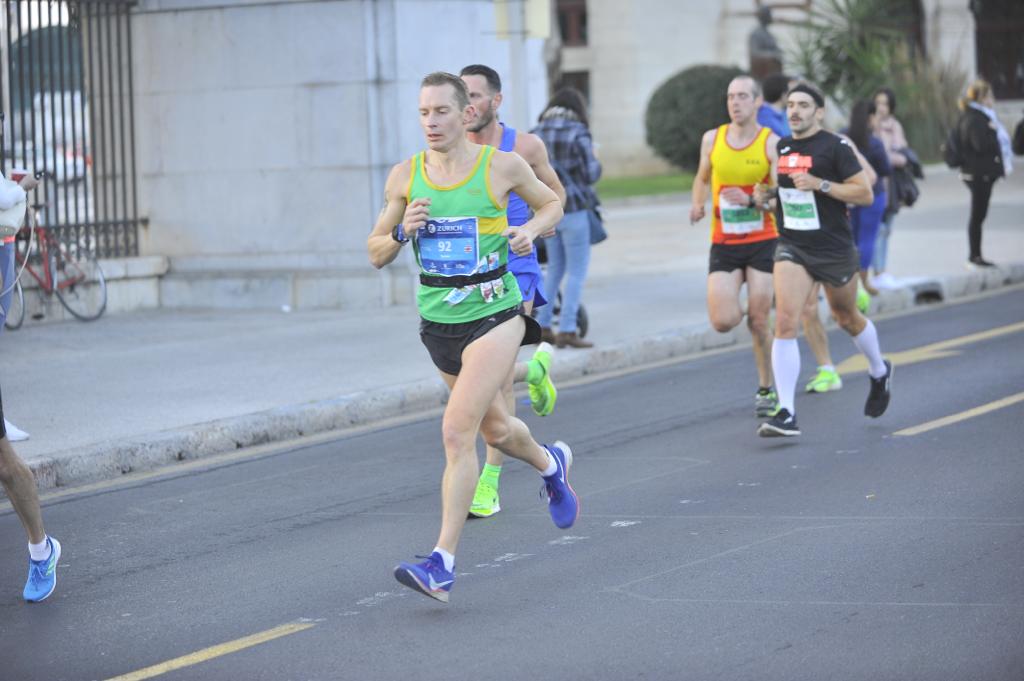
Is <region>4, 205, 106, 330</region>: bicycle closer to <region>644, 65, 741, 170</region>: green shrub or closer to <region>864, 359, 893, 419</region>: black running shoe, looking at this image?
<region>864, 359, 893, 419</region>: black running shoe

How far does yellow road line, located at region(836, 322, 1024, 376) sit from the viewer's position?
12.2 m

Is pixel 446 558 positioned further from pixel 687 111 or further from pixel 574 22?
pixel 574 22

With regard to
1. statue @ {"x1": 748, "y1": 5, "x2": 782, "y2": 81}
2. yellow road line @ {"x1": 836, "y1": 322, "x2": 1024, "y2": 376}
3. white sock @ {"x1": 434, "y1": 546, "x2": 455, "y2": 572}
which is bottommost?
white sock @ {"x1": 434, "y1": 546, "x2": 455, "y2": 572}

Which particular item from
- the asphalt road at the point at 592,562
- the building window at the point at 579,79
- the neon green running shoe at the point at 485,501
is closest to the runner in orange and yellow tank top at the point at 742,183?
the asphalt road at the point at 592,562

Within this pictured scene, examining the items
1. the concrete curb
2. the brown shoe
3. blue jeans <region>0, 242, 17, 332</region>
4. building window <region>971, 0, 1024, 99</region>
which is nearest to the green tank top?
blue jeans <region>0, 242, 17, 332</region>

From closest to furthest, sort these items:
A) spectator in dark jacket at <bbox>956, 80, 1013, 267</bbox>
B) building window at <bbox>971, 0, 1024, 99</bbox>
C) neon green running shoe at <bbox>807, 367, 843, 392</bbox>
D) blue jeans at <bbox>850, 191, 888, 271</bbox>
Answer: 1. neon green running shoe at <bbox>807, 367, 843, 392</bbox>
2. blue jeans at <bbox>850, 191, 888, 271</bbox>
3. spectator in dark jacket at <bbox>956, 80, 1013, 267</bbox>
4. building window at <bbox>971, 0, 1024, 99</bbox>

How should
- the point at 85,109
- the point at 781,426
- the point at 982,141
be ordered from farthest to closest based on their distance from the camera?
the point at 982,141
the point at 85,109
the point at 781,426

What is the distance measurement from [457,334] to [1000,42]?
41.4 m

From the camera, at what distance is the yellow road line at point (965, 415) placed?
9508mm

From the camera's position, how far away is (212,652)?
5.75m

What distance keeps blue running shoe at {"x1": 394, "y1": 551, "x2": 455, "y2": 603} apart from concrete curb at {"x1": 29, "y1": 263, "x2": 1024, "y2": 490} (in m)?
3.45

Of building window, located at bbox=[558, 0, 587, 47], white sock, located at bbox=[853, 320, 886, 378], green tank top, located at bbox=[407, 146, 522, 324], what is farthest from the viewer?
building window, located at bbox=[558, 0, 587, 47]

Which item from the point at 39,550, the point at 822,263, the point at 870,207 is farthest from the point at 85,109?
the point at 39,550

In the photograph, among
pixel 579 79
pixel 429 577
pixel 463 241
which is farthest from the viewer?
pixel 579 79
